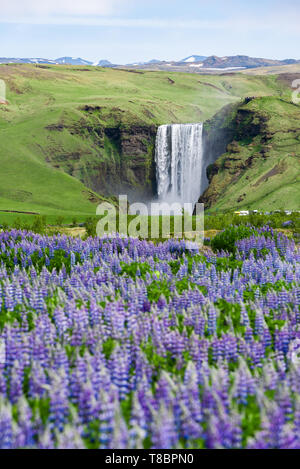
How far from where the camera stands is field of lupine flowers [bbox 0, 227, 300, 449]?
452 cm

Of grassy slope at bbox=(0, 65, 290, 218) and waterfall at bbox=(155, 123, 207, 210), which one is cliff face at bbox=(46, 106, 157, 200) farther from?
waterfall at bbox=(155, 123, 207, 210)

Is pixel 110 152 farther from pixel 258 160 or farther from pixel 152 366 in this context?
pixel 152 366

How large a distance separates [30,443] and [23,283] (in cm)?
572

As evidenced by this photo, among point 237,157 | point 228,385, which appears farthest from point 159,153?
point 228,385

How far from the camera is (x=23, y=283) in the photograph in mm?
9984

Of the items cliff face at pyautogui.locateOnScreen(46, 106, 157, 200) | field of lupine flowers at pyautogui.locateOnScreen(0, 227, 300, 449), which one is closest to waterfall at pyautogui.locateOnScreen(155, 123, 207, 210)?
cliff face at pyautogui.locateOnScreen(46, 106, 157, 200)

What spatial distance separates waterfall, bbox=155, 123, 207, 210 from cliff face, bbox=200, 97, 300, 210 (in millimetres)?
4482

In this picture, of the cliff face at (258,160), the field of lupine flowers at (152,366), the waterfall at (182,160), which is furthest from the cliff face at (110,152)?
the field of lupine flowers at (152,366)

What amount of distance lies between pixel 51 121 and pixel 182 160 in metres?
33.1

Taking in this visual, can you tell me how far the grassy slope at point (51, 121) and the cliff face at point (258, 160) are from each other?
71.8 feet

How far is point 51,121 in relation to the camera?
113812 mm

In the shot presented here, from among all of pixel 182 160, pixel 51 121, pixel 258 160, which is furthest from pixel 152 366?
pixel 51 121
